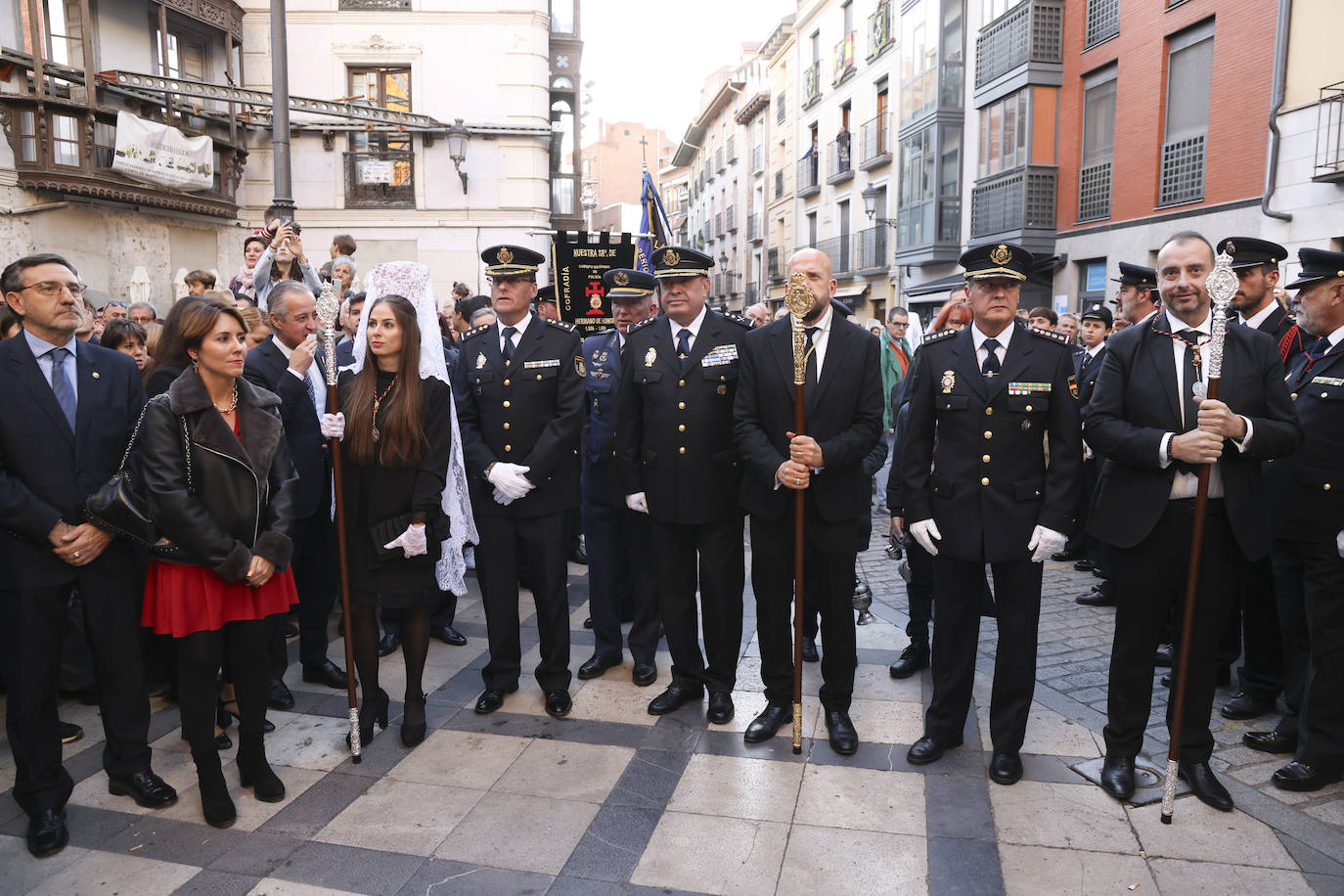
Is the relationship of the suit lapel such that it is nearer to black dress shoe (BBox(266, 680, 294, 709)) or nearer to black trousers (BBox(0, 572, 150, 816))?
black trousers (BBox(0, 572, 150, 816))

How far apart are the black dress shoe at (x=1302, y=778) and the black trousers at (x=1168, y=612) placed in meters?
0.36

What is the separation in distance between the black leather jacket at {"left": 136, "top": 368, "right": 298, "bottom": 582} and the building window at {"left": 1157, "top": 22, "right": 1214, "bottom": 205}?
51.6ft

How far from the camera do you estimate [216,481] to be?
3.74 meters

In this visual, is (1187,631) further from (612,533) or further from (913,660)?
(612,533)

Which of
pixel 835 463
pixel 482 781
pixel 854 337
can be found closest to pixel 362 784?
pixel 482 781

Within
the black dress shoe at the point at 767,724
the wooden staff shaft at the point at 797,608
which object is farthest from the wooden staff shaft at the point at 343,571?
the wooden staff shaft at the point at 797,608

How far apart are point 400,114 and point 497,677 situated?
1425cm

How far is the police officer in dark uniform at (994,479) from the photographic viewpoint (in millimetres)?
4066

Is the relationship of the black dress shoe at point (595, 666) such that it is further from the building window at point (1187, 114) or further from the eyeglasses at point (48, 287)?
the building window at point (1187, 114)

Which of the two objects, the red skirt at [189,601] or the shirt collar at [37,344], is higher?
the shirt collar at [37,344]

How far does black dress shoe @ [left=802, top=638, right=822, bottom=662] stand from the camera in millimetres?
5664

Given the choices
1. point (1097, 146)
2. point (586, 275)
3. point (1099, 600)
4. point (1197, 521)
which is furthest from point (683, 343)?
point (1097, 146)

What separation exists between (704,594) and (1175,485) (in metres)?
2.32

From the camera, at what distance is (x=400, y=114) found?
54.1 feet
